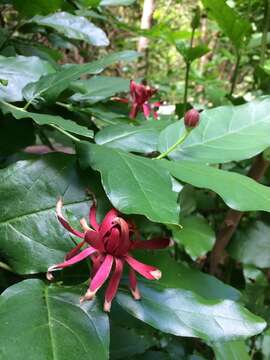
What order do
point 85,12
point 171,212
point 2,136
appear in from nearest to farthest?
point 171,212 → point 2,136 → point 85,12

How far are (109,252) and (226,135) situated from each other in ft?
0.85

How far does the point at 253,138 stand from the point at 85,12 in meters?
0.60

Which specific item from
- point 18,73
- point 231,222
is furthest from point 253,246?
point 18,73

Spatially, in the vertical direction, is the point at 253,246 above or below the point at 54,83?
below

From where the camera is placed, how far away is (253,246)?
86 centimetres

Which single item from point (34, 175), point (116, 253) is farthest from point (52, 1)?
point (116, 253)

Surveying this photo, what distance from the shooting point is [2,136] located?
712mm

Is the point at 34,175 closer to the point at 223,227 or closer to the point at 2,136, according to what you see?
the point at 2,136

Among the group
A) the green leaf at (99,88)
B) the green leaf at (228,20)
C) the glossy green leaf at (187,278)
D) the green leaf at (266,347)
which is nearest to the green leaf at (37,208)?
the glossy green leaf at (187,278)

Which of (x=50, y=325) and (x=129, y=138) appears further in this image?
(x=129, y=138)

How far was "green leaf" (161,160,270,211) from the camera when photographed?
0.44 m

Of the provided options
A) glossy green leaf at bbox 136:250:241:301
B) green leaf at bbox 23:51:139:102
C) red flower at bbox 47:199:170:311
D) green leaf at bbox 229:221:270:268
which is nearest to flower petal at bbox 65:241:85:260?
red flower at bbox 47:199:170:311

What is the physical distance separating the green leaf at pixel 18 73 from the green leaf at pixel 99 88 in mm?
59

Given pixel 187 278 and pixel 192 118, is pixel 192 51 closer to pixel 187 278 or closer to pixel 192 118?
pixel 192 118
